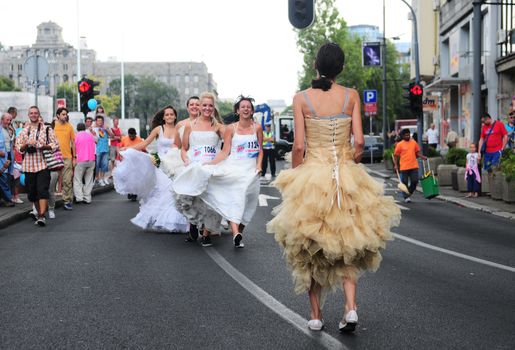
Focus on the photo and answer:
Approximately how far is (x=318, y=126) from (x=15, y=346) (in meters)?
2.44

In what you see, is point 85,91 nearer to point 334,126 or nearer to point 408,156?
point 408,156

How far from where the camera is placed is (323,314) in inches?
262

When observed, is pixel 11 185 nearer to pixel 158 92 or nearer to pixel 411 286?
pixel 411 286

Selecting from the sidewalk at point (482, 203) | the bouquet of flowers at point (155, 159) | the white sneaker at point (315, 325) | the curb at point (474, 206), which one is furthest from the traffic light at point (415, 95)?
the white sneaker at point (315, 325)

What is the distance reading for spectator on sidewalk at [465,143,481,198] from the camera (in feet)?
69.9

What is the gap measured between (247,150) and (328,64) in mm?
5516

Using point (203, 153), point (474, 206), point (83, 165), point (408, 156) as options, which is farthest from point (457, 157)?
point (203, 153)

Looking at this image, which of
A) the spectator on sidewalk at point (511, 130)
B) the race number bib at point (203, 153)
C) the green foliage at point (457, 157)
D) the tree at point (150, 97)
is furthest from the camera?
the tree at point (150, 97)

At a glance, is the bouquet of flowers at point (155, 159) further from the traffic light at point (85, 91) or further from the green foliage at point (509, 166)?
the traffic light at point (85, 91)

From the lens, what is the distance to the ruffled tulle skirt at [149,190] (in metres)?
13.3

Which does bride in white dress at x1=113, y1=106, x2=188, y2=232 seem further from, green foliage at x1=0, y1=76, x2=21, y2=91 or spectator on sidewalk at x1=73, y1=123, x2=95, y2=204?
green foliage at x1=0, y1=76, x2=21, y2=91

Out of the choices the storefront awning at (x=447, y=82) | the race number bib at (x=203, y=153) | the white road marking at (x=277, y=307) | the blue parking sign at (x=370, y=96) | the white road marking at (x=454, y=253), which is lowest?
the white road marking at (x=454, y=253)

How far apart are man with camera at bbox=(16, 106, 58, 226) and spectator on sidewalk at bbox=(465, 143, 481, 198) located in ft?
35.0

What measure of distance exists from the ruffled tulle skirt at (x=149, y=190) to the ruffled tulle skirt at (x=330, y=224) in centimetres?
725
